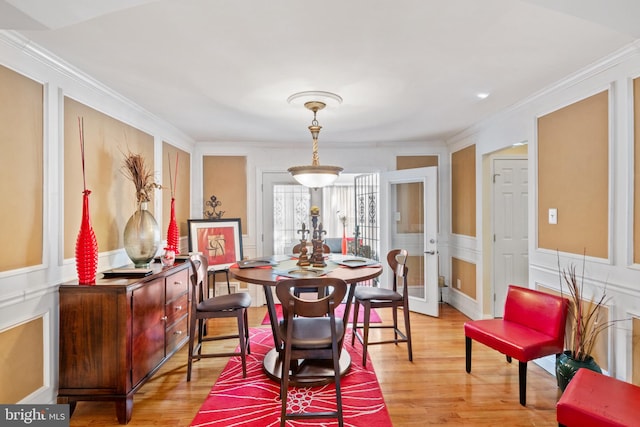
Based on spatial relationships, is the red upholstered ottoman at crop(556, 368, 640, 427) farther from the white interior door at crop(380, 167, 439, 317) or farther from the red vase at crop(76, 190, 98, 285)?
the red vase at crop(76, 190, 98, 285)

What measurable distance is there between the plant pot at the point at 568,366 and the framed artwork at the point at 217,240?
11.5 ft

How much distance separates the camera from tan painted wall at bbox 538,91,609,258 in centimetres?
243

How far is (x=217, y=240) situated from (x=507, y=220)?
3.62 metres

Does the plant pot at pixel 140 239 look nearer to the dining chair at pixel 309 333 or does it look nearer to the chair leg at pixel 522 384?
the dining chair at pixel 309 333

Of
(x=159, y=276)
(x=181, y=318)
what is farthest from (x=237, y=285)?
(x=159, y=276)

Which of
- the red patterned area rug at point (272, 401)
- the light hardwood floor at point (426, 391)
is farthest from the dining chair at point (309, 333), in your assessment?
the light hardwood floor at point (426, 391)

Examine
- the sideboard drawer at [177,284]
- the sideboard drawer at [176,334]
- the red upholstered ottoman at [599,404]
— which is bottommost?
the sideboard drawer at [176,334]

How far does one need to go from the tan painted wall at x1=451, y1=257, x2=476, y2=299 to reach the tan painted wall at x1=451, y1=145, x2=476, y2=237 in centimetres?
41

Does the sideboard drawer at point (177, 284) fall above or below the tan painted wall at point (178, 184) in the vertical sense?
below

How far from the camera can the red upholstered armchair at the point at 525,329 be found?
2393 millimetres

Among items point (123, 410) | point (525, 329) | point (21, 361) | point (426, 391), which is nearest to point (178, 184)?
point (21, 361)

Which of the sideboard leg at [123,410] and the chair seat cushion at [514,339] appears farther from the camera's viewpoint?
the chair seat cushion at [514,339]

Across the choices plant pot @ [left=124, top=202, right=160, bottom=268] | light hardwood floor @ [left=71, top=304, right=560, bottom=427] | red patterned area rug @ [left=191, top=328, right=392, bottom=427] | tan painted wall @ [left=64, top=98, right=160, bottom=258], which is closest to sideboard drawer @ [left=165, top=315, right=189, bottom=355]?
light hardwood floor @ [left=71, top=304, right=560, bottom=427]

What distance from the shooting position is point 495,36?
2.00 meters
